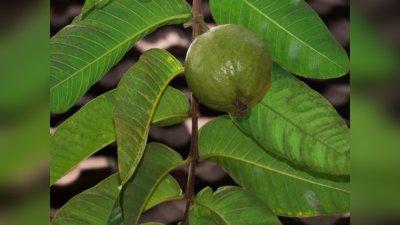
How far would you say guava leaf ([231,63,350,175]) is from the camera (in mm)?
606

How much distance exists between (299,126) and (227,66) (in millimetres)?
235

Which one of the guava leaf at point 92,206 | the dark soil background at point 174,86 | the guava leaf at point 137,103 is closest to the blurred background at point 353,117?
the guava leaf at point 137,103

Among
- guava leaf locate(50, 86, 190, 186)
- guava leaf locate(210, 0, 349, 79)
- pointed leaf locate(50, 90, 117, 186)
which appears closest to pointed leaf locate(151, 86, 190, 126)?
guava leaf locate(50, 86, 190, 186)

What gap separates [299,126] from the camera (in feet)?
2.12

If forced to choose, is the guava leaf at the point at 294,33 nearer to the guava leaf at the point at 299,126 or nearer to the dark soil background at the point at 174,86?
the guava leaf at the point at 299,126

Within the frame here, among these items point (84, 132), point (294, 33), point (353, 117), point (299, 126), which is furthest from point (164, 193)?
Answer: point (353, 117)

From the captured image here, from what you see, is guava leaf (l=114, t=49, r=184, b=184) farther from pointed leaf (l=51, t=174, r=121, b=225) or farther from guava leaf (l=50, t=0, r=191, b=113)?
pointed leaf (l=51, t=174, r=121, b=225)

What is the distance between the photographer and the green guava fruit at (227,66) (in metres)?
0.52

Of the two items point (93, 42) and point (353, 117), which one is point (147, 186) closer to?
point (93, 42)

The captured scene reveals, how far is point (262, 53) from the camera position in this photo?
0.54m

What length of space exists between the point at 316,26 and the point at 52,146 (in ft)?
2.22

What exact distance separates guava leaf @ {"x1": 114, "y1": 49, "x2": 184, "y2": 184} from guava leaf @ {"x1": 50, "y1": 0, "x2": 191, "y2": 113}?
0.11m

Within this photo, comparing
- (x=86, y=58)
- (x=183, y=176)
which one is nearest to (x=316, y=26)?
(x=86, y=58)

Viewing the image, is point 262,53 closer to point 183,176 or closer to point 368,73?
point 368,73
